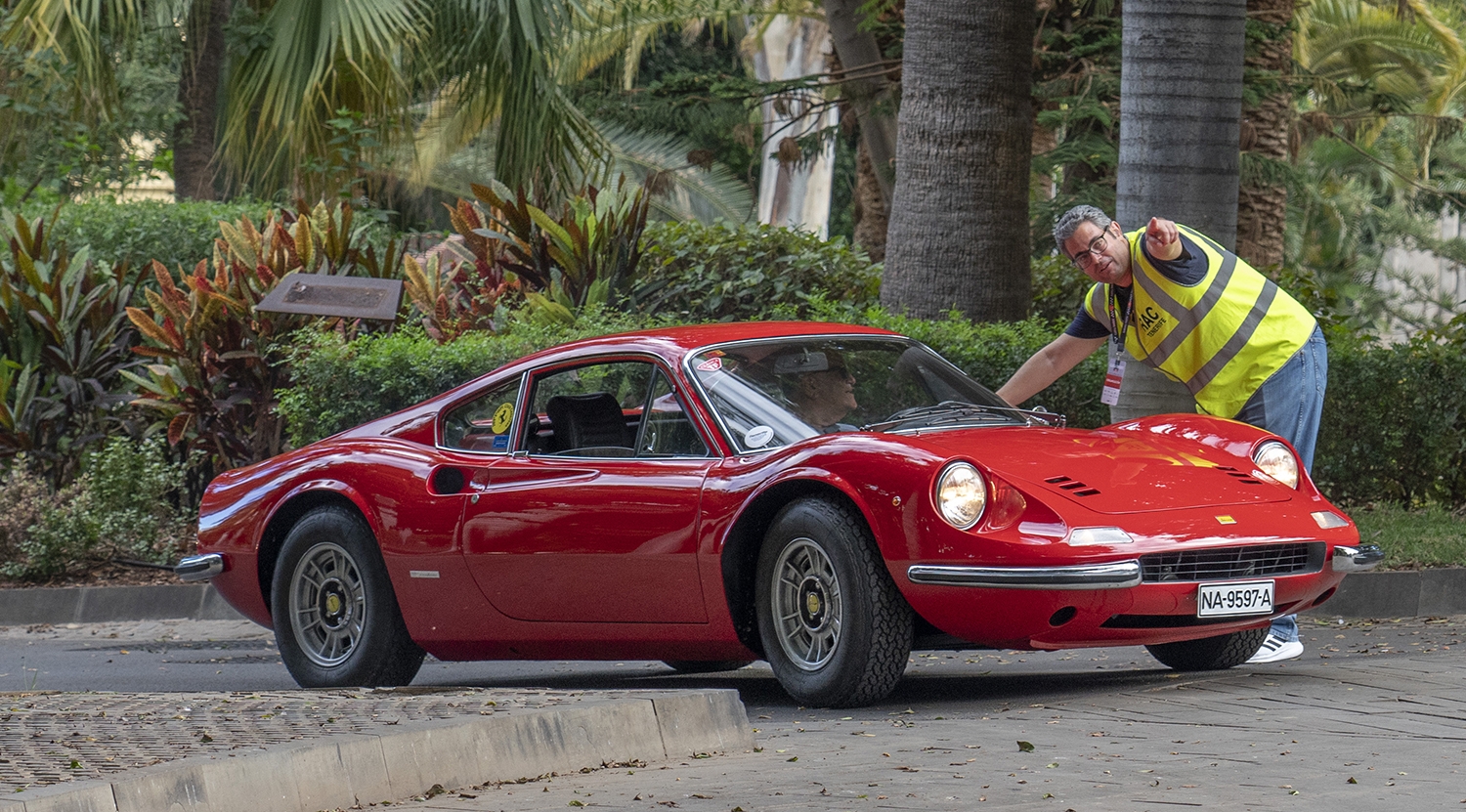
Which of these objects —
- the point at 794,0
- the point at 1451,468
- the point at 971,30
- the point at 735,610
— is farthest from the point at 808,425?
the point at 794,0

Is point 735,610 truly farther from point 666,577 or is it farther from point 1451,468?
point 1451,468

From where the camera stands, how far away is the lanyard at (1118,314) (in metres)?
7.42

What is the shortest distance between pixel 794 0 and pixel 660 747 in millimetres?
19762

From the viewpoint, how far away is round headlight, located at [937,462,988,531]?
18.9 feet

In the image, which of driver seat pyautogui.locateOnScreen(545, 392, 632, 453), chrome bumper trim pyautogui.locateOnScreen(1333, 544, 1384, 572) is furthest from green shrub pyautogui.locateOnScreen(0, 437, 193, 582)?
chrome bumper trim pyautogui.locateOnScreen(1333, 544, 1384, 572)

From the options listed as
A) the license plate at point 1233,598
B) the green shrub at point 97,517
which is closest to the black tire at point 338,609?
the license plate at point 1233,598

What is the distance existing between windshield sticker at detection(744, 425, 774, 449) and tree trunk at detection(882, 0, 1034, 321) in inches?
191

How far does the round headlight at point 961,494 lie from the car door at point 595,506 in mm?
941

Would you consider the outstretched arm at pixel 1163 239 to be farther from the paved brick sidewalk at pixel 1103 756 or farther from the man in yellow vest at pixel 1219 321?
the paved brick sidewalk at pixel 1103 756

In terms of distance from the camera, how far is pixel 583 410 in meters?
7.10

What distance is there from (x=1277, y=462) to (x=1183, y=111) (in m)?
3.13

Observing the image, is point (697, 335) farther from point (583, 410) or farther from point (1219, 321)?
point (1219, 321)

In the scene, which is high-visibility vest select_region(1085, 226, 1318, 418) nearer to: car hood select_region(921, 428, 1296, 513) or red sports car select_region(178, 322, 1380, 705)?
red sports car select_region(178, 322, 1380, 705)

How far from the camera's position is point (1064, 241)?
23.9 feet
